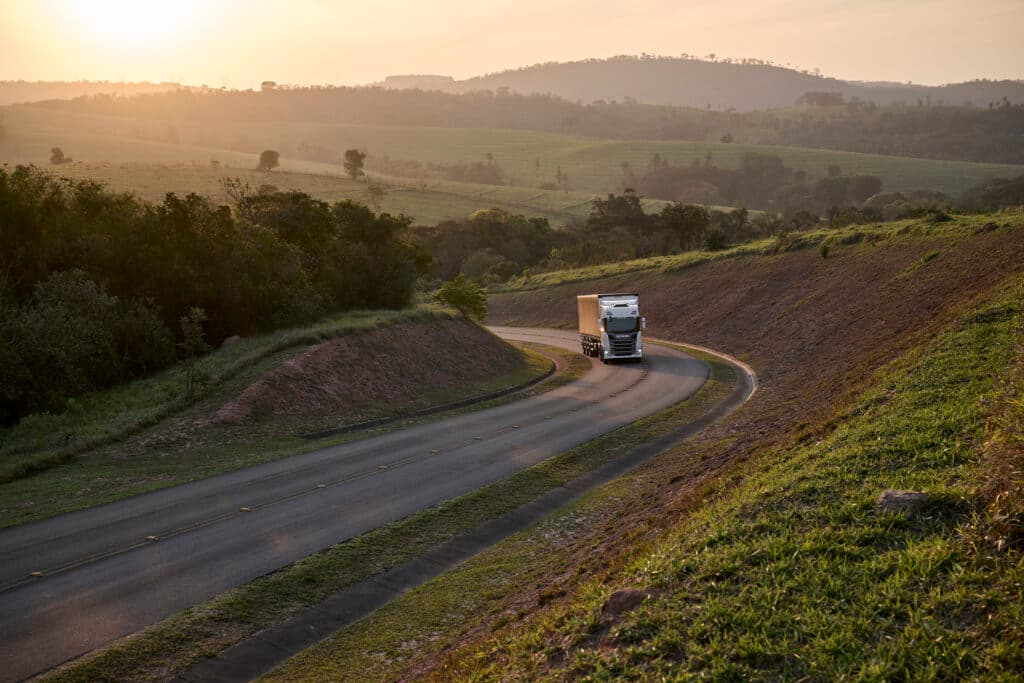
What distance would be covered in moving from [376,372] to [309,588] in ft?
68.5

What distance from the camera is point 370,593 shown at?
46.0 ft

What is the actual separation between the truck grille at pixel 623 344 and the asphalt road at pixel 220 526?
1561 centimetres

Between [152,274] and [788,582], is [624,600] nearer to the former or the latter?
[788,582]

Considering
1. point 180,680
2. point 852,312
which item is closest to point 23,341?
point 180,680

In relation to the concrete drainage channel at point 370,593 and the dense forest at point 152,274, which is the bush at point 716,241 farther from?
the concrete drainage channel at point 370,593

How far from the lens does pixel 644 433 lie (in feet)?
86.6

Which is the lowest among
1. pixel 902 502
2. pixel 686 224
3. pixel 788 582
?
pixel 788 582

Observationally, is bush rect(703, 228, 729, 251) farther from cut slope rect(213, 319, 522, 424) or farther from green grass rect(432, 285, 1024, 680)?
green grass rect(432, 285, 1024, 680)

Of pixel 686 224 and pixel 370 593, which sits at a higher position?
pixel 686 224

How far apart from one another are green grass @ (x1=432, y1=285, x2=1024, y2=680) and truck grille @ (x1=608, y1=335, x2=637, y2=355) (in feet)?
107

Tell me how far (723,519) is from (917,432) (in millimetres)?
3667

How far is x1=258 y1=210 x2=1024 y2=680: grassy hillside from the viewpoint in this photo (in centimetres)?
705

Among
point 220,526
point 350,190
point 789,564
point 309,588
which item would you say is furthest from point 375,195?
point 789,564

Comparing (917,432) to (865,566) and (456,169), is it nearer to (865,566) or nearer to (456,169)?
(865,566)
